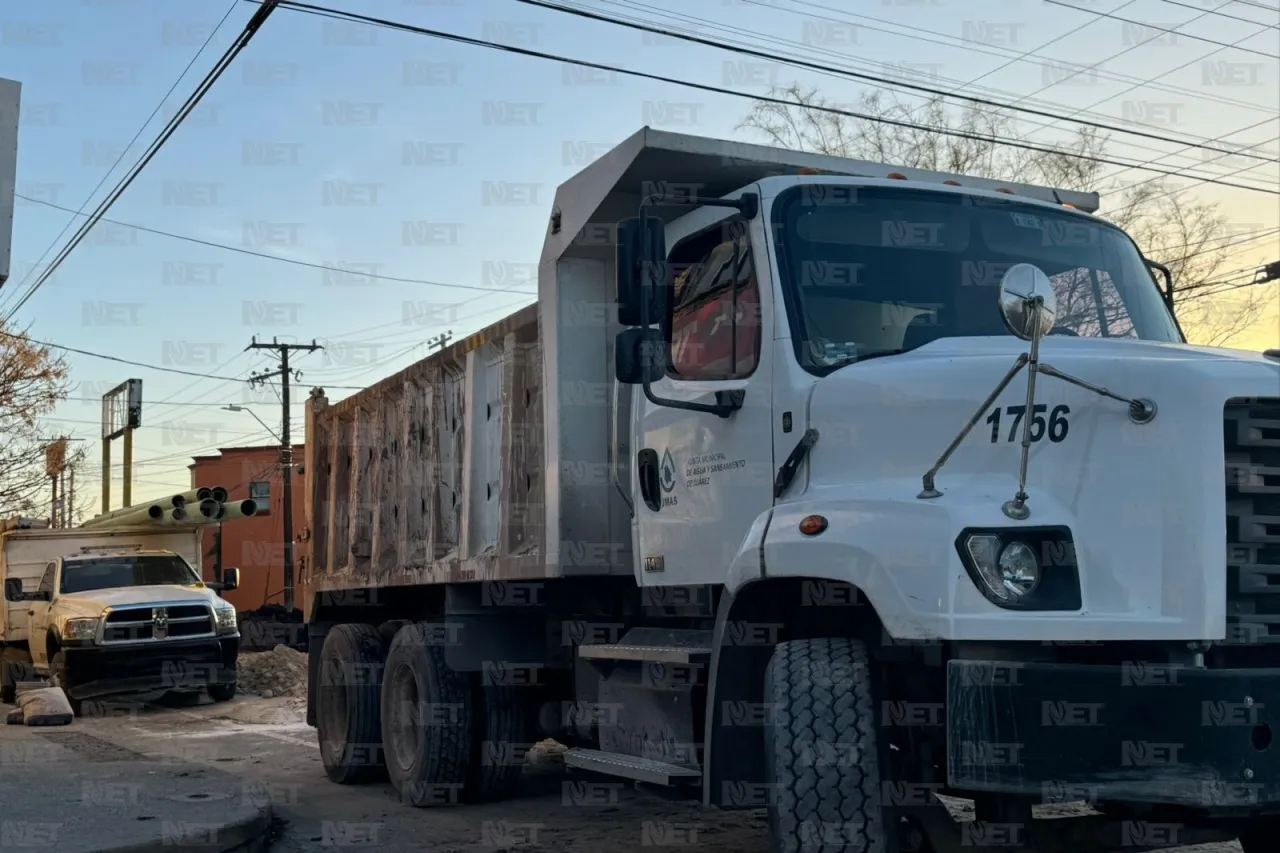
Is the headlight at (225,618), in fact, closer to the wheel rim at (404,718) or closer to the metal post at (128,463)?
the wheel rim at (404,718)

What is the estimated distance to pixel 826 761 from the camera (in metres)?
4.50

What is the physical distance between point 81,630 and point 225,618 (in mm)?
1899

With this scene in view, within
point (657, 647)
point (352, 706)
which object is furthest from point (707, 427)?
point (352, 706)

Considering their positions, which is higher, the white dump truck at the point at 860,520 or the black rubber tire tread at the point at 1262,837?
the white dump truck at the point at 860,520

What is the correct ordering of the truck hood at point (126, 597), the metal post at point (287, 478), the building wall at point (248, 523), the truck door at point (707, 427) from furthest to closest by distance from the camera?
the building wall at point (248, 523)
the metal post at point (287, 478)
the truck hood at point (126, 597)
the truck door at point (707, 427)

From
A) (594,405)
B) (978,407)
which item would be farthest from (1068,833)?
(594,405)

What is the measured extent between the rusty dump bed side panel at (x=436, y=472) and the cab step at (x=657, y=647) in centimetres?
59

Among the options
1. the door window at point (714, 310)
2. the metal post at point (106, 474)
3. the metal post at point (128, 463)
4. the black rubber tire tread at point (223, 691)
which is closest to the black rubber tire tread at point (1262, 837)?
the door window at point (714, 310)

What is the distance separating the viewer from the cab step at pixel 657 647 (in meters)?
5.84

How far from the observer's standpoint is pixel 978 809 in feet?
15.7

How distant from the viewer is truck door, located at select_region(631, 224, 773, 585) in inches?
224

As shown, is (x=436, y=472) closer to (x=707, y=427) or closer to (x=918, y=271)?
(x=707, y=427)

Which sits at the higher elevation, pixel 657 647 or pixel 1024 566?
pixel 1024 566

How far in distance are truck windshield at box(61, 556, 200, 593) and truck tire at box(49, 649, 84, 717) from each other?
1.21 metres
